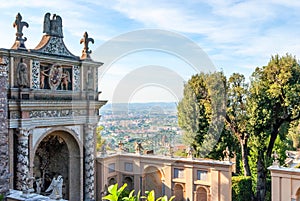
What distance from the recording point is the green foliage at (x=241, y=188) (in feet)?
45.6

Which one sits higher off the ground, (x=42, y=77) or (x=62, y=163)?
(x=42, y=77)

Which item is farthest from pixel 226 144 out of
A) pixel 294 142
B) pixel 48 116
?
pixel 294 142

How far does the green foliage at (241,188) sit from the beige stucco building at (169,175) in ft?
7.27

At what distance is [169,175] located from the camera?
42.8 ft

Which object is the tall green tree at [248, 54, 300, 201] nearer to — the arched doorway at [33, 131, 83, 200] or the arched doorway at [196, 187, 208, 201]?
the arched doorway at [196, 187, 208, 201]

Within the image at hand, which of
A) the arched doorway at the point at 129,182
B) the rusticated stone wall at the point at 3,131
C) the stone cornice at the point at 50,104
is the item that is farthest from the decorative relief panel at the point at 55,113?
the arched doorway at the point at 129,182

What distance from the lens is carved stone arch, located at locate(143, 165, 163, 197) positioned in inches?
531

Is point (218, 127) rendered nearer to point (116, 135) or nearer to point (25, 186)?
point (116, 135)

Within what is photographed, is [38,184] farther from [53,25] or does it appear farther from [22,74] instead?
[53,25]

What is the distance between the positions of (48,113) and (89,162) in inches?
111

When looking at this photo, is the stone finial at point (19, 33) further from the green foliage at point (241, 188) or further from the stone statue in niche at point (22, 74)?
the green foliage at point (241, 188)


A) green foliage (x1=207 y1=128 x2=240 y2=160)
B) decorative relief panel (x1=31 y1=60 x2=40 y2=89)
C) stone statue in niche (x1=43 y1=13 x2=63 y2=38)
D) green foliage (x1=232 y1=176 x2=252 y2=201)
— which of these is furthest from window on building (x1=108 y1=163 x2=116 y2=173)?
stone statue in niche (x1=43 y1=13 x2=63 y2=38)

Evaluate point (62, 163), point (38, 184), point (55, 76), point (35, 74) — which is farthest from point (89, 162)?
point (35, 74)

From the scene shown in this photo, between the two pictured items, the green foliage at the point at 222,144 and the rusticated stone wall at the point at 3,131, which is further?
the green foliage at the point at 222,144
